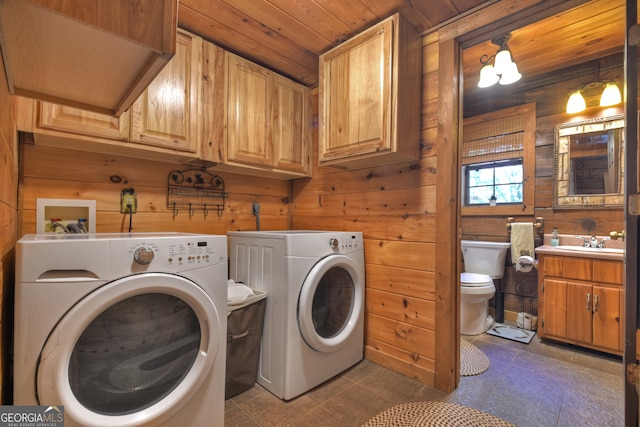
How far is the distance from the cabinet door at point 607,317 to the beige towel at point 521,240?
20.7 inches

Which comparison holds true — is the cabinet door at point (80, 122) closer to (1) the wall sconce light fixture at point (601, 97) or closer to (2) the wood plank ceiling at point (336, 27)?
(2) the wood plank ceiling at point (336, 27)

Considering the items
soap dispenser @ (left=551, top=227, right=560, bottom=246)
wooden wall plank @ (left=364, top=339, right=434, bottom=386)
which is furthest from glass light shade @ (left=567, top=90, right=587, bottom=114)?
wooden wall plank @ (left=364, top=339, right=434, bottom=386)

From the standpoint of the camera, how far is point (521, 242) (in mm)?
2562

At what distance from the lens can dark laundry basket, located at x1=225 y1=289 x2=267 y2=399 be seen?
5.18 ft

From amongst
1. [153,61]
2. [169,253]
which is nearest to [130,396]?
[169,253]

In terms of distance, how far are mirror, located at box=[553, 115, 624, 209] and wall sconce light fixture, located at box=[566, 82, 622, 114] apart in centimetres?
13

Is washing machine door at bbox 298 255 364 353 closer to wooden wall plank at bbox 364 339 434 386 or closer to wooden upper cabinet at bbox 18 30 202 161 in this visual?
wooden wall plank at bbox 364 339 434 386

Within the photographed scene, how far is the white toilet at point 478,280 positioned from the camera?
2391 millimetres

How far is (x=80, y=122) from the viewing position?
4.54ft

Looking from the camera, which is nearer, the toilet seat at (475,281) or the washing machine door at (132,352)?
the washing machine door at (132,352)

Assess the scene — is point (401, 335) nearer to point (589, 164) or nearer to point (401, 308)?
point (401, 308)

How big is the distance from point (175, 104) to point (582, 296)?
3.04 m

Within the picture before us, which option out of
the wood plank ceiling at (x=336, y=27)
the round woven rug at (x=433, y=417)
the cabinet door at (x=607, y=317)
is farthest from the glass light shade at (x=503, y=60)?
the round woven rug at (x=433, y=417)

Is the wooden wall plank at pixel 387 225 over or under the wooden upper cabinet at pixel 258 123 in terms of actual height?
under
